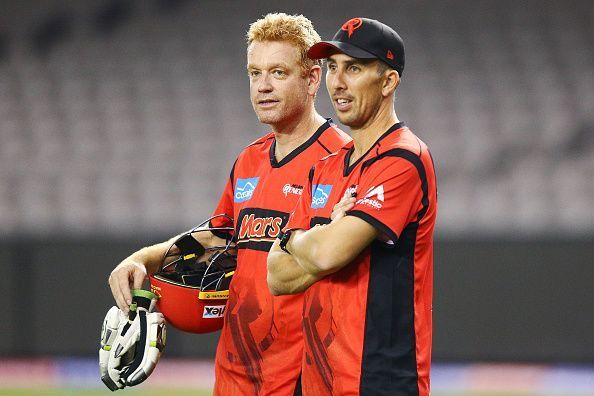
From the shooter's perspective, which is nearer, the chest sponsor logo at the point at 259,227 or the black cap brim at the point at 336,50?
the black cap brim at the point at 336,50

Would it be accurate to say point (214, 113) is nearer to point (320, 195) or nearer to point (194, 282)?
point (194, 282)

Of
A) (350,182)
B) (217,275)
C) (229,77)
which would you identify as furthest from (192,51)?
(350,182)

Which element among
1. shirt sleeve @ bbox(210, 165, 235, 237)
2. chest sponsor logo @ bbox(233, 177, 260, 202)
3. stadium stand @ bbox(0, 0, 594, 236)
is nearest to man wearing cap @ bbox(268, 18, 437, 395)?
chest sponsor logo @ bbox(233, 177, 260, 202)

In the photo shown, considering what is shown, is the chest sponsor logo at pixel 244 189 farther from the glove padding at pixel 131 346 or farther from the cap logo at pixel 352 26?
the cap logo at pixel 352 26

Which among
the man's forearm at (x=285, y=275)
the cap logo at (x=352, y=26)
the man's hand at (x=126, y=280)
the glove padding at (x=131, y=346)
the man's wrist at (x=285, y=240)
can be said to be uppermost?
the cap logo at (x=352, y=26)

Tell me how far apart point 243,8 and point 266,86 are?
7.99 metres

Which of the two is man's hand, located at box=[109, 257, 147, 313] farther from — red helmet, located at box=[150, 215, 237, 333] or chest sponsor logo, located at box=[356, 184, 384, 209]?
chest sponsor logo, located at box=[356, 184, 384, 209]

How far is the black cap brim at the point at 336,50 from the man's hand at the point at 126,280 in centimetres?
123

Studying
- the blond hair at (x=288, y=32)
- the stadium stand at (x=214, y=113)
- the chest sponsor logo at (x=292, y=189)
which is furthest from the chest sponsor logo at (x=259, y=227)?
the stadium stand at (x=214, y=113)

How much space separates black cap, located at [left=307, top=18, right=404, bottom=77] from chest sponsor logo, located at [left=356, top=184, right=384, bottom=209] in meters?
0.46

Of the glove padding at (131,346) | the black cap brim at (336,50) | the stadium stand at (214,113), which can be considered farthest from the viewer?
the stadium stand at (214,113)

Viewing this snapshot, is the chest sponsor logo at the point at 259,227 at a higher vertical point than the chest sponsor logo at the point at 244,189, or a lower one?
lower

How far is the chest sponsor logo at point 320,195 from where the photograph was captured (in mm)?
3449

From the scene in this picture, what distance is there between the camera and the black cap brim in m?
3.30
